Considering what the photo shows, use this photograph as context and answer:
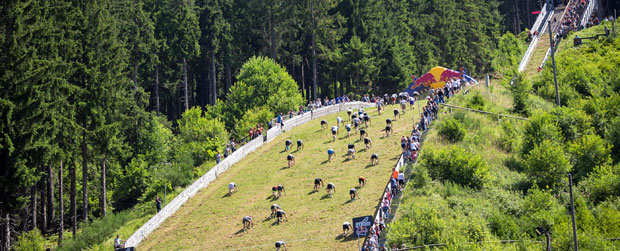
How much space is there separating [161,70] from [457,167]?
197 ft

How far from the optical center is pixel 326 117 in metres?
72.5

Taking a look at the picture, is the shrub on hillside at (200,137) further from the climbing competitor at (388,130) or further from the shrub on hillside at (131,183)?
the climbing competitor at (388,130)

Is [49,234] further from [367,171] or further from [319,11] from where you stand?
[319,11]

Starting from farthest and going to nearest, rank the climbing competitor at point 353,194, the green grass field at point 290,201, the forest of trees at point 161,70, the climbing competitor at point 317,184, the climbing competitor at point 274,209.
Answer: the forest of trees at point 161,70 < the climbing competitor at point 317,184 < the climbing competitor at point 274,209 < the climbing competitor at point 353,194 < the green grass field at point 290,201

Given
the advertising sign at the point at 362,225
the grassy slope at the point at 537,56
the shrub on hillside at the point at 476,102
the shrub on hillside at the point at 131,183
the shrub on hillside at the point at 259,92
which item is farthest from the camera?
the shrub on hillside at the point at 259,92

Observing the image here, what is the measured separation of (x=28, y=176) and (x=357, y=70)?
51904mm

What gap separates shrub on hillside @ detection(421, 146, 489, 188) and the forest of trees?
21.9m

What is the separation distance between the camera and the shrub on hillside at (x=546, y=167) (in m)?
47.9

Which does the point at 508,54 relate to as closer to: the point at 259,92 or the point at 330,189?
the point at 259,92

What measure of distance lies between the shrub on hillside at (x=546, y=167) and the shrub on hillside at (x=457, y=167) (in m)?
2.97

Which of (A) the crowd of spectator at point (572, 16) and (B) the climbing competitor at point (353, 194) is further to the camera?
(A) the crowd of spectator at point (572, 16)

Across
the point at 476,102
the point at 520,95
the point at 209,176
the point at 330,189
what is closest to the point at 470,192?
the point at 330,189

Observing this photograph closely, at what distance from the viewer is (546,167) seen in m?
47.9

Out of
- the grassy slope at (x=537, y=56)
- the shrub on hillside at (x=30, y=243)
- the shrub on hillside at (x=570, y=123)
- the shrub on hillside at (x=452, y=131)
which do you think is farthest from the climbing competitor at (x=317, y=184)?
the grassy slope at (x=537, y=56)
